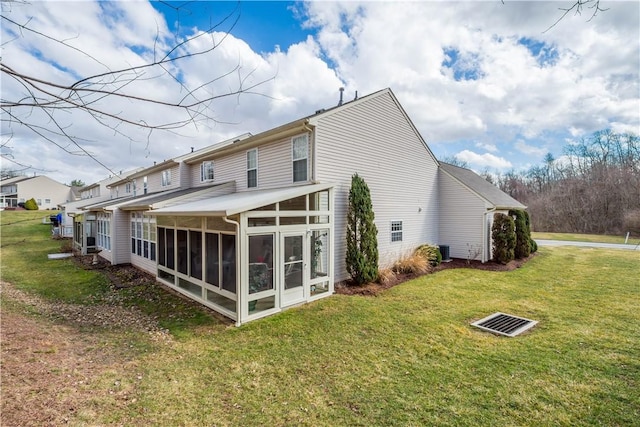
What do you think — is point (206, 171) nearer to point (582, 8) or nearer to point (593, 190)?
point (582, 8)

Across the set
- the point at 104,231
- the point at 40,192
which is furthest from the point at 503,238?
the point at 40,192

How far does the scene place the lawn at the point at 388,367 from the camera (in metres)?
3.75

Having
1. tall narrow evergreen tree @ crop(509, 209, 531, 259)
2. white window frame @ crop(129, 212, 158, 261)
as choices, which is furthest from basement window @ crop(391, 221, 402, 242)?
white window frame @ crop(129, 212, 158, 261)

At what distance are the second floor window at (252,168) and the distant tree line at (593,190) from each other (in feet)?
113

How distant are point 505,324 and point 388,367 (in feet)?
11.9

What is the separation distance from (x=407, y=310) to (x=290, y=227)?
380 cm

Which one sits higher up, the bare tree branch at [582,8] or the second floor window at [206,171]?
the second floor window at [206,171]

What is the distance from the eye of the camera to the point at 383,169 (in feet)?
39.1

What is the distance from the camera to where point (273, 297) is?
25.1 feet

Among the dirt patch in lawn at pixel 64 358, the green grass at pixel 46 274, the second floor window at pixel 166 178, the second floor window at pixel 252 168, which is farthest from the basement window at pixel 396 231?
the second floor window at pixel 166 178

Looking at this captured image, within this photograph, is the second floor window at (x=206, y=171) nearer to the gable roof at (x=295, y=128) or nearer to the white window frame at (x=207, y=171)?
the white window frame at (x=207, y=171)

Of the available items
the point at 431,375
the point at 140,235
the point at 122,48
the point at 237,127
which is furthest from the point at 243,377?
the point at 140,235

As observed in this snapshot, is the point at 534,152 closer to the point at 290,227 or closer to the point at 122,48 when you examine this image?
→ the point at 290,227

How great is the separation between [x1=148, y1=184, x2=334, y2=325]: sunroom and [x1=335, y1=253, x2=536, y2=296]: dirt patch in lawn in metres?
0.87
